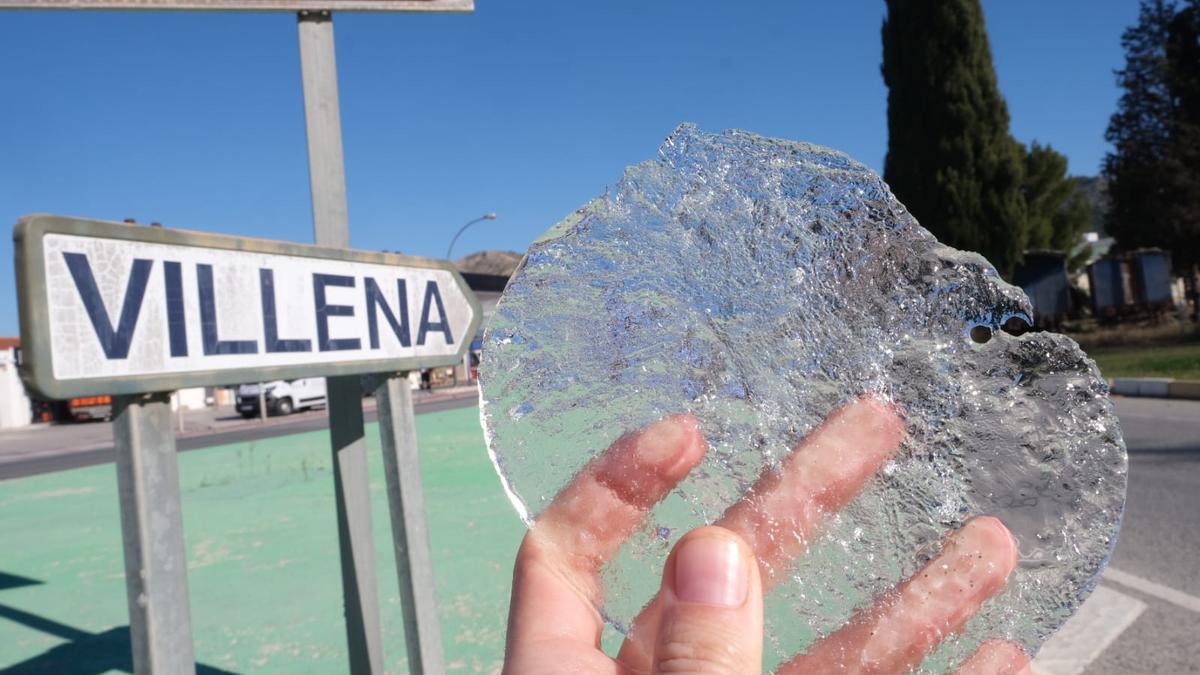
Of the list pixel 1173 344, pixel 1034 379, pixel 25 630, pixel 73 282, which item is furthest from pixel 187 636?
pixel 1173 344

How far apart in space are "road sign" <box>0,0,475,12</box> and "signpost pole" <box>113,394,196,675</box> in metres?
1.40

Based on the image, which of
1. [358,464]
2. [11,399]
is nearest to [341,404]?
[358,464]

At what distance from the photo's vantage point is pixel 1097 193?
99.9 feet

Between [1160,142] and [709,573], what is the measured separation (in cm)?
2706

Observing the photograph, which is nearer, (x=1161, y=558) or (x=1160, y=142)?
(x=1161, y=558)

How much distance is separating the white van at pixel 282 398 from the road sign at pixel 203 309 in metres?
22.6

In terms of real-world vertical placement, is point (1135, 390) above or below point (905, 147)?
below

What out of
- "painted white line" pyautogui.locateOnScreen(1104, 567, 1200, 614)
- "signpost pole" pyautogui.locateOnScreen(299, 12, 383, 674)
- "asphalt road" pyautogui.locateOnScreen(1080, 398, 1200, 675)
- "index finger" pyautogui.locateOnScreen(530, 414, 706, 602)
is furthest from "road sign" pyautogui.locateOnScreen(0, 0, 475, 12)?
"painted white line" pyautogui.locateOnScreen(1104, 567, 1200, 614)

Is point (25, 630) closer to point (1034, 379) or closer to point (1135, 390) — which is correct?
point (1034, 379)

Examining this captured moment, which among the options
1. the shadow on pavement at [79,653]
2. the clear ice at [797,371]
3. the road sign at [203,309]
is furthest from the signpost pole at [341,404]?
the clear ice at [797,371]

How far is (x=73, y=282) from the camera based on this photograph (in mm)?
1506

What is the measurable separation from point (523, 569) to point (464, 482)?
6354 millimetres

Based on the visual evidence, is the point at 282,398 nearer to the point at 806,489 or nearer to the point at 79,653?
the point at 79,653

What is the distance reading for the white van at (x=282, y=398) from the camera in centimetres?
2436
